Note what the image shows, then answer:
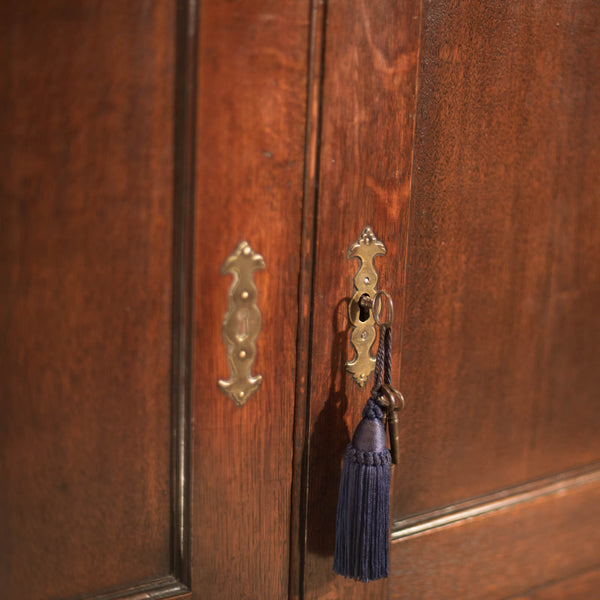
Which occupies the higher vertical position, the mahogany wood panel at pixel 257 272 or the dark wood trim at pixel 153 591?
the mahogany wood panel at pixel 257 272

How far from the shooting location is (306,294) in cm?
62

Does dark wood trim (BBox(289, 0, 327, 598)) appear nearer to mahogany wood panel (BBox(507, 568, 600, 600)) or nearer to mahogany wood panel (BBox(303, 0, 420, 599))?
mahogany wood panel (BBox(303, 0, 420, 599))

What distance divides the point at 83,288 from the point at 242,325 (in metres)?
0.14

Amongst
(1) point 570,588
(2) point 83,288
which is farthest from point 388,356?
(1) point 570,588

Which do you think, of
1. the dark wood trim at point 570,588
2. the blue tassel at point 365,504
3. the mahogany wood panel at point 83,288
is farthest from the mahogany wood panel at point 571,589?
the mahogany wood panel at point 83,288

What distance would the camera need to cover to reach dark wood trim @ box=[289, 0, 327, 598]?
58 centimetres

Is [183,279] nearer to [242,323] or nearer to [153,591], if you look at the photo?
[242,323]

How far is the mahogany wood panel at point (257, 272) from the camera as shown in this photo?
55 centimetres

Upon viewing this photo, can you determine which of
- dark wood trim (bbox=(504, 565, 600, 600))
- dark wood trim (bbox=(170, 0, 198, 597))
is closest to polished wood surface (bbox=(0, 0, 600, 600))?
dark wood trim (bbox=(170, 0, 198, 597))

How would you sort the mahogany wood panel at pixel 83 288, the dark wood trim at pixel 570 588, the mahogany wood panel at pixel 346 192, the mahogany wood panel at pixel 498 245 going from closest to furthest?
the mahogany wood panel at pixel 83 288 → the mahogany wood panel at pixel 346 192 → the mahogany wood panel at pixel 498 245 → the dark wood trim at pixel 570 588

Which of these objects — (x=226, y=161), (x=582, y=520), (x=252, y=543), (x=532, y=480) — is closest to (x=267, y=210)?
(x=226, y=161)

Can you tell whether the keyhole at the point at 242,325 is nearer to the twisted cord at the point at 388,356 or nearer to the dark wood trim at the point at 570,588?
the twisted cord at the point at 388,356

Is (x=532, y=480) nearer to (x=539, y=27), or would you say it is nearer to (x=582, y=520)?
(x=582, y=520)

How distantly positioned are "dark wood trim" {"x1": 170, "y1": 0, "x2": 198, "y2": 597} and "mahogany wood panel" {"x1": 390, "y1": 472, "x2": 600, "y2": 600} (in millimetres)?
275
